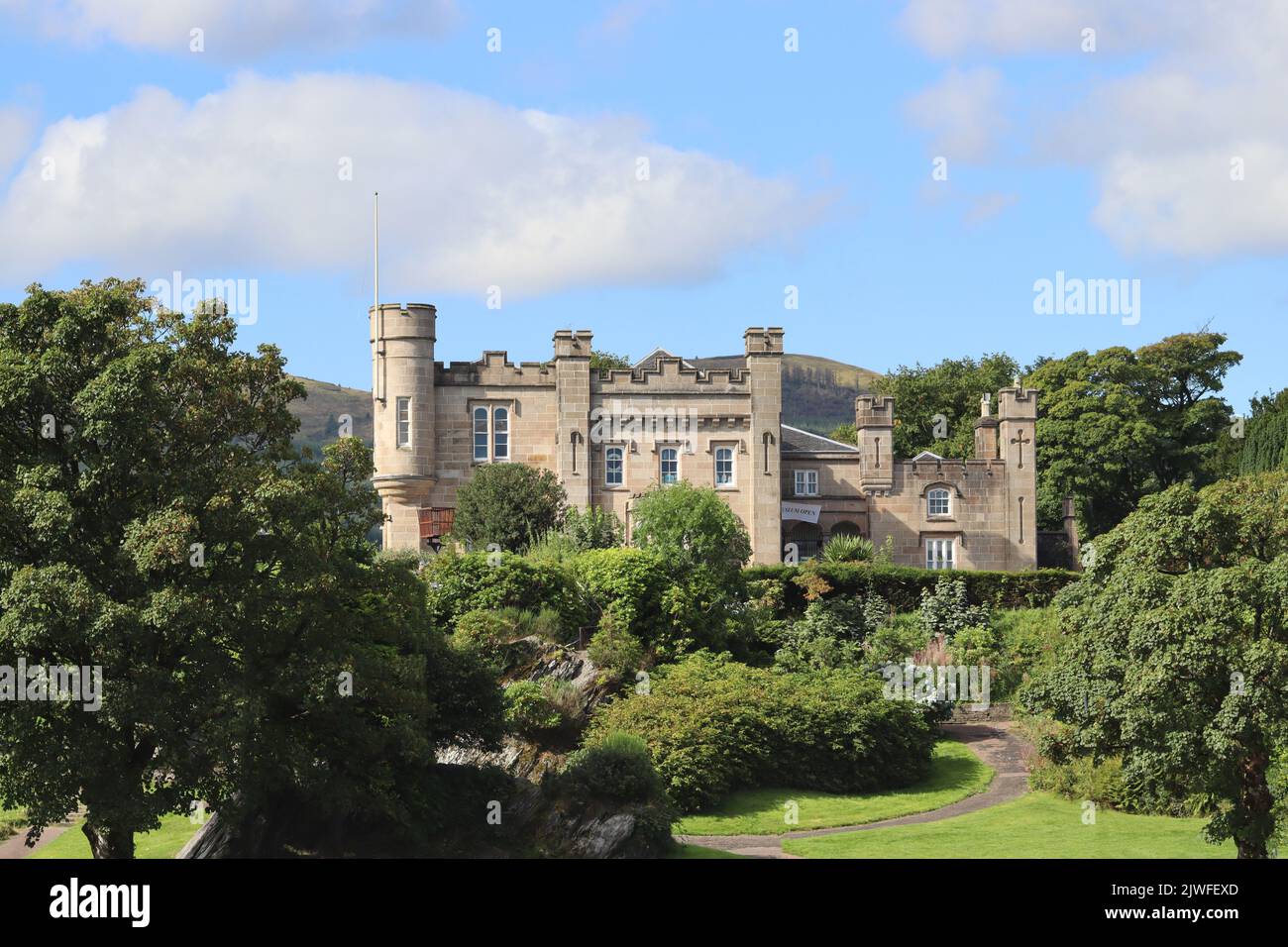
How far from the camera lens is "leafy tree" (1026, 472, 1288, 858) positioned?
26.5m

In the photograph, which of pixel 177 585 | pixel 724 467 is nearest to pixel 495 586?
pixel 177 585

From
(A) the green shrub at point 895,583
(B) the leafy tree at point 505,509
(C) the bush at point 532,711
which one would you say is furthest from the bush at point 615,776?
(B) the leafy tree at point 505,509

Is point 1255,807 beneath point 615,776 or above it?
beneath

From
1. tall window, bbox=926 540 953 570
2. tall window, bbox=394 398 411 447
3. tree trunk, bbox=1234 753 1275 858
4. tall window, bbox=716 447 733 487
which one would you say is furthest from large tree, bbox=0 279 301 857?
tall window, bbox=926 540 953 570

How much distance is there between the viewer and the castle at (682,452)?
5922 cm

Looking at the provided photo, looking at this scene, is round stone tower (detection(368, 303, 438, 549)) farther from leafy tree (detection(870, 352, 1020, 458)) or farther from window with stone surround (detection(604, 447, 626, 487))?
leafy tree (detection(870, 352, 1020, 458))

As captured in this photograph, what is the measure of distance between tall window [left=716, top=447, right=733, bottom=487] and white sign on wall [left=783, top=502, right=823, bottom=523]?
Result: 7.23 ft

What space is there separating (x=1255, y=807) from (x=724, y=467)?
34.4 meters

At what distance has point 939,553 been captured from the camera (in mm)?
62188

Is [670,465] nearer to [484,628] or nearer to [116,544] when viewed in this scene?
[484,628]
